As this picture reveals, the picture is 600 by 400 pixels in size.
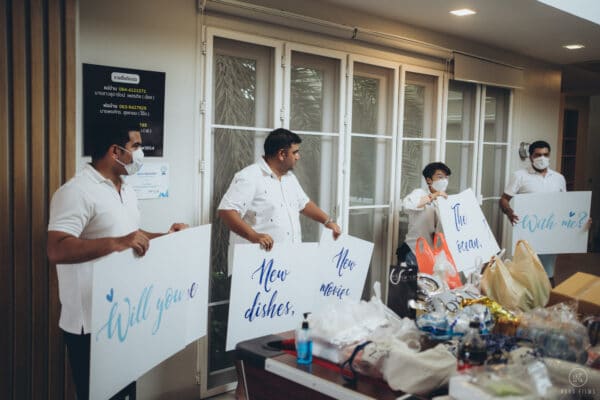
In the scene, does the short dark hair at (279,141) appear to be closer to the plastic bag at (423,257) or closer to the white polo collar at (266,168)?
the white polo collar at (266,168)

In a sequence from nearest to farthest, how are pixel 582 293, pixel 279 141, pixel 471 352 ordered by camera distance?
1. pixel 471 352
2. pixel 582 293
3. pixel 279 141

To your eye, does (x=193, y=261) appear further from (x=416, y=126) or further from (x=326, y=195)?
(x=416, y=126)

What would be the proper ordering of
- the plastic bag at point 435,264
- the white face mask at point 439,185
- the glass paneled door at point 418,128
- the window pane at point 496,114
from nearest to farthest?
the plastic bag at point 435,264, the white face mask at point 439,185, the glass paneled door at point 418,128, the window pane at point 496,114

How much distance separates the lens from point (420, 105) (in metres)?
4.84

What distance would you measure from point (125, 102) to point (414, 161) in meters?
2.65

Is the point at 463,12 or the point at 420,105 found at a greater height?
the point at 463,12

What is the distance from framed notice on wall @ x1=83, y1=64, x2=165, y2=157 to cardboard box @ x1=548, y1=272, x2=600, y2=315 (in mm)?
2039

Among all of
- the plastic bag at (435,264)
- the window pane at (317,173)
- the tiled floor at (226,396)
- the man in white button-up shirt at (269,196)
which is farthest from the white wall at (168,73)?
the plastic bag at (435,264)

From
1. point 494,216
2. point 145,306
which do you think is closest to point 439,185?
point 494,216

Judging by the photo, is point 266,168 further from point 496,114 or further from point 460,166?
point 496,114

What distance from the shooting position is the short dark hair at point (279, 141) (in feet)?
10.6

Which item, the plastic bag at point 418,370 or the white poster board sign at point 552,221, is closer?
the plastic bag at point 418,370

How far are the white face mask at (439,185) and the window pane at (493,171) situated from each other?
1.69 metres

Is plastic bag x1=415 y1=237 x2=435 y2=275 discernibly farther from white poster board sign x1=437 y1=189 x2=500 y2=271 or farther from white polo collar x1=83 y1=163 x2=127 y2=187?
white polo collar x1=83 y1=163 x2=127 y2=187
